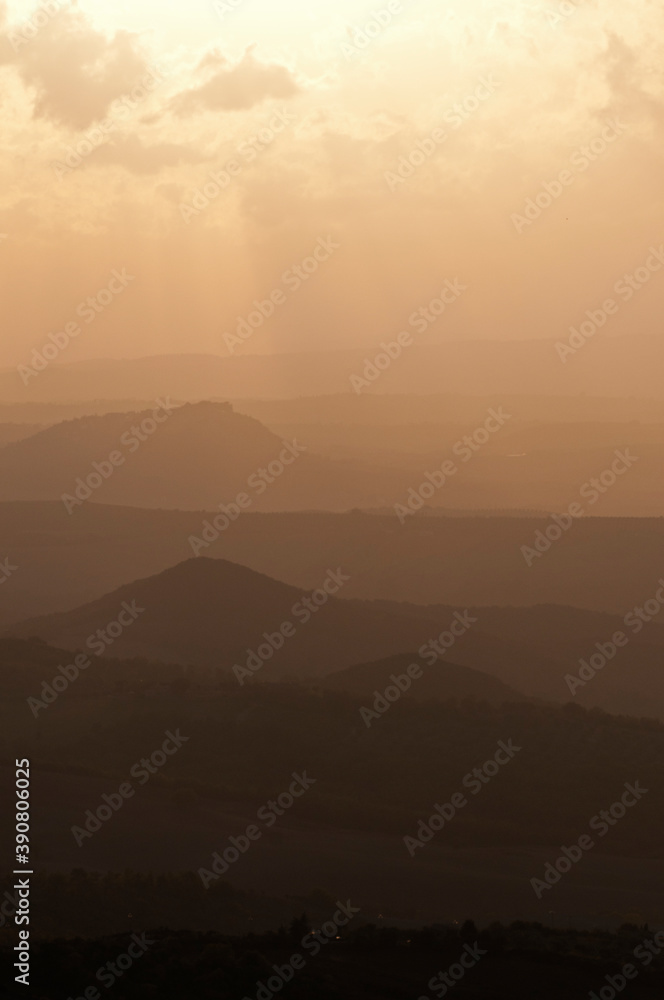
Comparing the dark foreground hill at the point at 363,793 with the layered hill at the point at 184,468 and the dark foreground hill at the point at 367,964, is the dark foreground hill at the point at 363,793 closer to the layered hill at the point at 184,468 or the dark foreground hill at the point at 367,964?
the dark foreground hill at the point at 367,964

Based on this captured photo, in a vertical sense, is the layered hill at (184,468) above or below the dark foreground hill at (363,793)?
below

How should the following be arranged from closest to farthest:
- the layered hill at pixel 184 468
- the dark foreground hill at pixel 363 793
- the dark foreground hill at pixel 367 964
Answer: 1. the dark foreground hill at pixel 367 964
2. the dark foreground hill at pixel 363 793
3. the layered hill at pixel 184 468

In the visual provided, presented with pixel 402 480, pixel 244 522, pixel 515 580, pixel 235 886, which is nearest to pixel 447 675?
pixel 235 886

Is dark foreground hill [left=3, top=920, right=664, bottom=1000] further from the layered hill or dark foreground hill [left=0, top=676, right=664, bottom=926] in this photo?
the layered hill

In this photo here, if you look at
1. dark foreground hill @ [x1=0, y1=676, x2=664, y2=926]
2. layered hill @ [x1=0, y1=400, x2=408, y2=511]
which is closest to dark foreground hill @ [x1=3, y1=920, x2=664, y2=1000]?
dark foreground hill @ [x1=0, y1=676, x2=664, y2=926]

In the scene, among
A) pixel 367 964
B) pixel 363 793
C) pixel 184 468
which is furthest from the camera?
pixel 184 468

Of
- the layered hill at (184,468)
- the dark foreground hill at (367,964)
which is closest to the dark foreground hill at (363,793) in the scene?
the dark foreground hill at (367,964)

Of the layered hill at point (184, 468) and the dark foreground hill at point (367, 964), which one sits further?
the layered hill at point (184, 468)

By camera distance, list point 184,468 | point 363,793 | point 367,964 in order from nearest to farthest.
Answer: point 367,964
point 363,793
point 184,468

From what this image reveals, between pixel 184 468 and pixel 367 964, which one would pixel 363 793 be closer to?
pixel 367 964

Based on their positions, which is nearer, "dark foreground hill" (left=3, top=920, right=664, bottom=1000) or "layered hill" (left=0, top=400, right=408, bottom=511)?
"dark foreground hill" (left=3, top=920, right=664, bottom=1000)

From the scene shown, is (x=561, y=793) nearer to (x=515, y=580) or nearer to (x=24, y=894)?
(x=24, y=894)

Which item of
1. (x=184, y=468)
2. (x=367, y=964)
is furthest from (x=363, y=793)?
(x=184, y=468)
